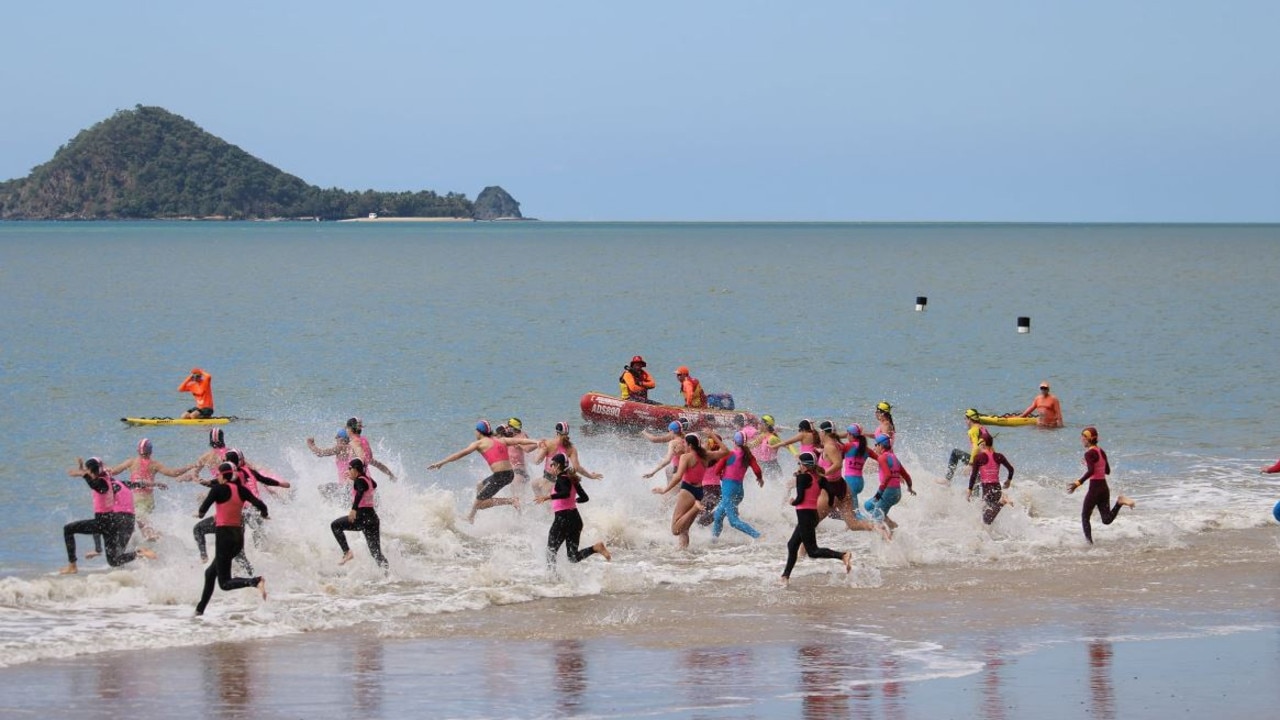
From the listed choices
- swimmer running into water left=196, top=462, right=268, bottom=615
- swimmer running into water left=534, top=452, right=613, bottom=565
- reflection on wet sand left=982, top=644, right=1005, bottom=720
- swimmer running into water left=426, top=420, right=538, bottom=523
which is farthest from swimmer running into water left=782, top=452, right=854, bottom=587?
swimmer running into water left=196, top=462, right=268, bottom=615

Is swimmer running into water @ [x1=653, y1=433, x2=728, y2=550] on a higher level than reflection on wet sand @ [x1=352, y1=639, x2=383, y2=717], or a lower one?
higher

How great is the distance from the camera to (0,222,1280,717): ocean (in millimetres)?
14555

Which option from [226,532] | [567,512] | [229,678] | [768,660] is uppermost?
[226,532]

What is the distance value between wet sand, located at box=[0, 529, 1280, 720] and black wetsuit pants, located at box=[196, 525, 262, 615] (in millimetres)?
382

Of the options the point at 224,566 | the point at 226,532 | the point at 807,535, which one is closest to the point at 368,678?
the point at 224,566

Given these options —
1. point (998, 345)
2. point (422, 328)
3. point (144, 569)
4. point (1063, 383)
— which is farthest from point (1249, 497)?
point (422, 328)

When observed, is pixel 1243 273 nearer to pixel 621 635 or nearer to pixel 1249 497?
pixel 1249 497

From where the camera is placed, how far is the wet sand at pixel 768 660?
12.5m

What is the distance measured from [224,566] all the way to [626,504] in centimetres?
787

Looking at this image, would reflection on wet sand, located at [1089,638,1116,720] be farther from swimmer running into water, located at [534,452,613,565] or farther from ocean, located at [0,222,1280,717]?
swimmer running into water, located at [534,452,613,565]

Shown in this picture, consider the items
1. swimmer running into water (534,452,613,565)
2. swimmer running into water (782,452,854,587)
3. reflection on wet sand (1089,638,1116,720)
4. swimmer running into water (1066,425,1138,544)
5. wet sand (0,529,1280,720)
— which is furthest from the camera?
swimmer running into water (1066,425,1138,544)

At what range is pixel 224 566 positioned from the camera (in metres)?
15.6

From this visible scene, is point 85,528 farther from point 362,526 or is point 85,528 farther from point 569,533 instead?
point 569,533

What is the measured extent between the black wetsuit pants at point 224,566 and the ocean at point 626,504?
37 centimetres
